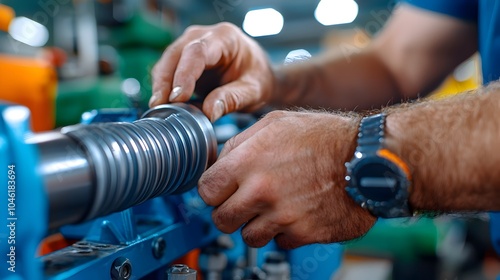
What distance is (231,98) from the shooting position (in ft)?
2.84

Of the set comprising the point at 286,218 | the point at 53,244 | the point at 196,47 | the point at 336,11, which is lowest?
the point at 53,244

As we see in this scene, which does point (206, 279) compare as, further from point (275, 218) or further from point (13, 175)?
point (13, 175)

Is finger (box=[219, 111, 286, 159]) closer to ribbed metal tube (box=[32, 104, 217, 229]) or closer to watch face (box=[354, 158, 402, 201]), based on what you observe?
ribbed metal tube (box=[32, 104, 217, 229])

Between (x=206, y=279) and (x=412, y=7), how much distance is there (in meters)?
0.96

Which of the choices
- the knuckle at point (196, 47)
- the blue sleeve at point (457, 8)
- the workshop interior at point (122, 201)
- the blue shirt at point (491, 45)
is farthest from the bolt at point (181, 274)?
the blue sleeve at point (457, 8)

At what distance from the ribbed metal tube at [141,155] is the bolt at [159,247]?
7cm

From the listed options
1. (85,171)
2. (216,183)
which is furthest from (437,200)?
(85,171)

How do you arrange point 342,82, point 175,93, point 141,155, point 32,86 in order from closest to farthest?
point 141,155
point 175,93
point 342,82
point 32,86

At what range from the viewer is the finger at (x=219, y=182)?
64cm

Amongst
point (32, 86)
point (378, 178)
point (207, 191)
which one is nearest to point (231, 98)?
point (207, 191)

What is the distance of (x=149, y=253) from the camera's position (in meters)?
0.66

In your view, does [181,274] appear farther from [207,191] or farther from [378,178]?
[378,178]

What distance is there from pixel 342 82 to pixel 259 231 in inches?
31.6

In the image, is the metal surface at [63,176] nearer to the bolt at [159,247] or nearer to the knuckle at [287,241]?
the bolt at [159,247]
